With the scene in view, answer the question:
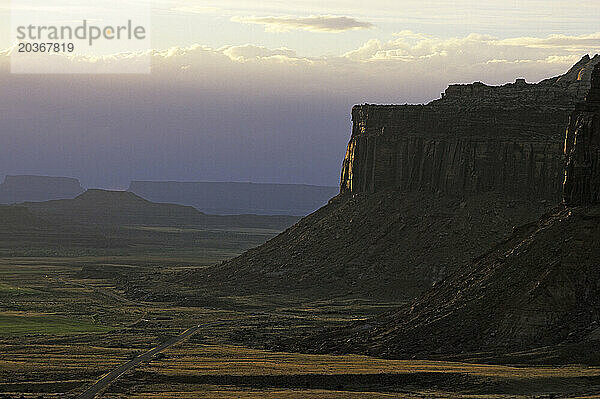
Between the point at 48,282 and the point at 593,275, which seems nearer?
the point at 593,275

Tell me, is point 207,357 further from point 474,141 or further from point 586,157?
point 474,141

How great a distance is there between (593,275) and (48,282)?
105 m

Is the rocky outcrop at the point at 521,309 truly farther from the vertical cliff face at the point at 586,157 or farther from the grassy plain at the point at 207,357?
the grassy plain at the point at 207,357

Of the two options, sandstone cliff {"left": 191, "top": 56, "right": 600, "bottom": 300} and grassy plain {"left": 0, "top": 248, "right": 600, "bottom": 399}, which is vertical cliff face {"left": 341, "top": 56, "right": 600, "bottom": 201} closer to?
sandstone cliff {"left": 191, "top": 56, "right": 600, "bottom": 300}

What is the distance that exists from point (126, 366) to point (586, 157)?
30.8 m

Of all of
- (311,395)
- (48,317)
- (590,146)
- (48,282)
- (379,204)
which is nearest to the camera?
(311,395)

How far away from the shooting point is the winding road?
183ft

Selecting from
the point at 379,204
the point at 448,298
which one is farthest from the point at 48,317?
the point at 448,298

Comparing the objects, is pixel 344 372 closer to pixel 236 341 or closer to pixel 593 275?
pixel 593 275

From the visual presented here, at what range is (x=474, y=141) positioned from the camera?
122562 millimetres

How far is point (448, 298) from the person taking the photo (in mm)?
73250

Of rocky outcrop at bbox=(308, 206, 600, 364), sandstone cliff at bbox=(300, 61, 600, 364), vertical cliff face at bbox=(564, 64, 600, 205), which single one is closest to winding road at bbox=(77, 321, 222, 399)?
sandstone cliff at bbox=(300, 61, 600, 364)

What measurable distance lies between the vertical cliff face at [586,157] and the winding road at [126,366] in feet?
94.3

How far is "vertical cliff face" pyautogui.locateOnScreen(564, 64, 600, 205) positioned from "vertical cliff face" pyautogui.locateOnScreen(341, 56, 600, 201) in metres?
41.5
